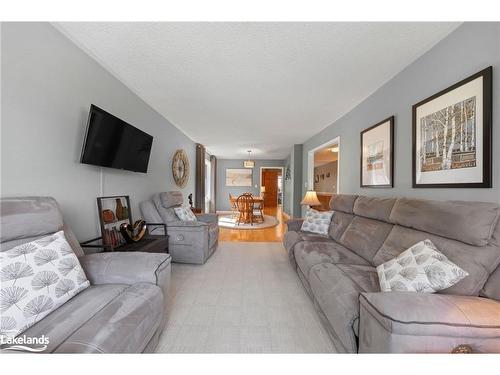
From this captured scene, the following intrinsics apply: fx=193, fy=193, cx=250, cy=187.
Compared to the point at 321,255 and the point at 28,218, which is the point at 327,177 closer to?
the point at 321,255

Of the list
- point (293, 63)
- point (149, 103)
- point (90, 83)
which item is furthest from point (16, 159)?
point (293, 63)

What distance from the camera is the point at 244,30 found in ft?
5.03

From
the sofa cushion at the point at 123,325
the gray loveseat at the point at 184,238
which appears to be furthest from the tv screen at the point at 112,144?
the sofa cushion at the point at 123,325

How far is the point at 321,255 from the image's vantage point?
1966mm

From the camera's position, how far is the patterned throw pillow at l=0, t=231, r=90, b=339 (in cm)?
88

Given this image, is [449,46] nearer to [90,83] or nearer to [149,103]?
[90,83]

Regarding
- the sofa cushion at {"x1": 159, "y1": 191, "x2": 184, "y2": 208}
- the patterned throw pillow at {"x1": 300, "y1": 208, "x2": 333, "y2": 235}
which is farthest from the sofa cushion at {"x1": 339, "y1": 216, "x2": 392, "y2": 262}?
the sofa cushion at {"x1": 159, "y1": 191, "x2": 184, "y2": 208}

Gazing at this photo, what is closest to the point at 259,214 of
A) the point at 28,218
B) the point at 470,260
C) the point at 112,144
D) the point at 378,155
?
the point at 378,155

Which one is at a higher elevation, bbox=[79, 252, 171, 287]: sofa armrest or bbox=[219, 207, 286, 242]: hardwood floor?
bbox=[79, 252, 171, 287]: sofa armrest

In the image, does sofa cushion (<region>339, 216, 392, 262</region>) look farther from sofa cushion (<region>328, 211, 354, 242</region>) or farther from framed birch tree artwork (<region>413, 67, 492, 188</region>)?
framed birch tree artwork (<region>413, 67, 492, 188</region>)

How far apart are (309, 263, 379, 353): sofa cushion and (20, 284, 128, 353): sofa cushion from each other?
138 centimetres

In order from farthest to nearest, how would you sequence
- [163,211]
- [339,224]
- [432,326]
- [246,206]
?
[246,206], [163,211], [339,224], [432,326]

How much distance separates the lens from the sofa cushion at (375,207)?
1939mm

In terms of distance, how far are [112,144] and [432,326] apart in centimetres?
279
